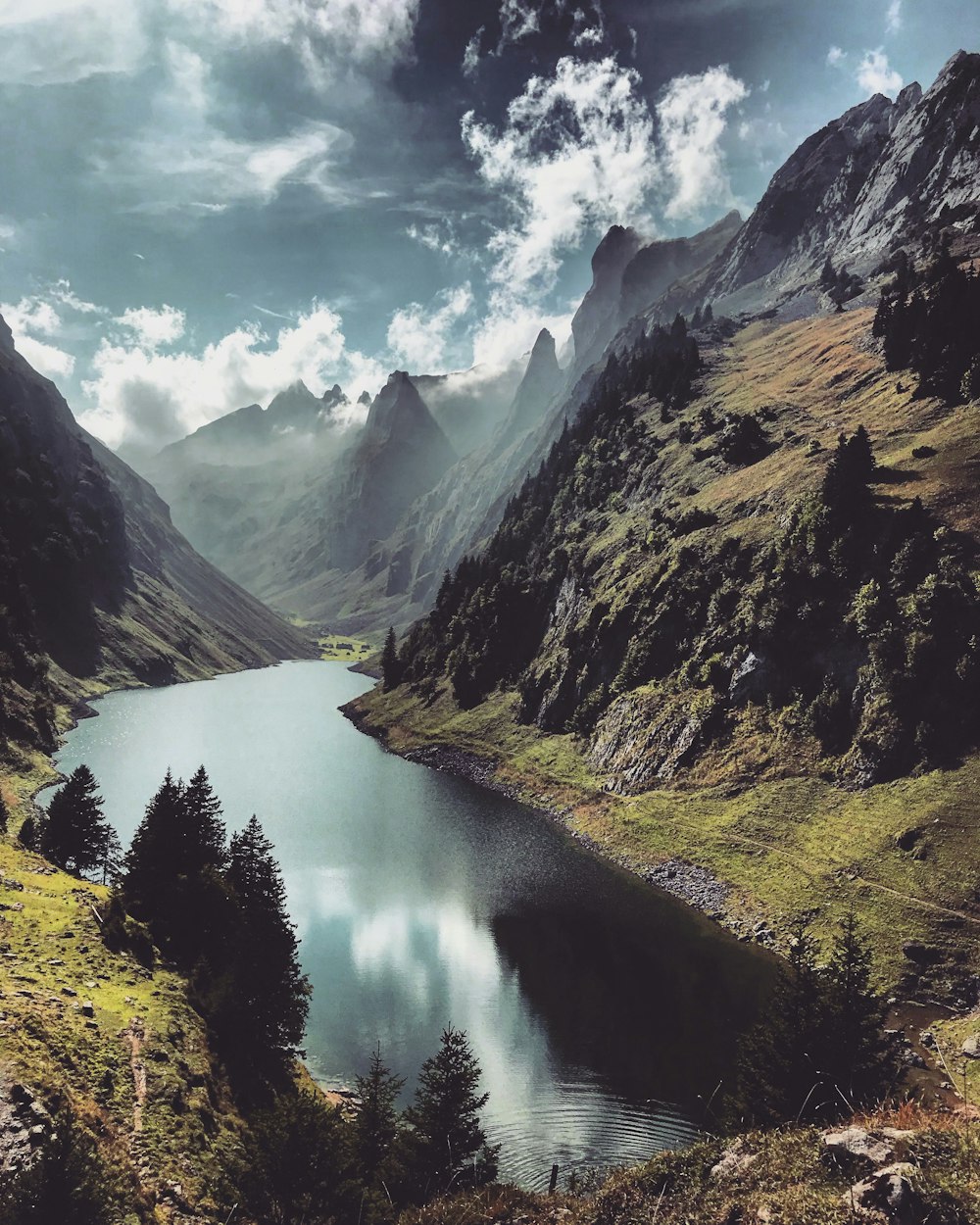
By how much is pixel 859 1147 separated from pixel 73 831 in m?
65.9

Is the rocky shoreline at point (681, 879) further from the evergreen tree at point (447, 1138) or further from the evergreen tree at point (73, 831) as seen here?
the evergreen tree at point (73, 831)

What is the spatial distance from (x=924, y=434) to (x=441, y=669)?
349 ft

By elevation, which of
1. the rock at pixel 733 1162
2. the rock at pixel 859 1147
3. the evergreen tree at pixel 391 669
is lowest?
the rock at pixel 733 1162

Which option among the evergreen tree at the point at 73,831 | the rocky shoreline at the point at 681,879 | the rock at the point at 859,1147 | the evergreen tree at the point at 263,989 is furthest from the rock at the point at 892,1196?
the evergreen tree at the point at 73,831

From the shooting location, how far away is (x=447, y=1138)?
2539cm

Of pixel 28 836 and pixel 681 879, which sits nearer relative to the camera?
pixel 28 836

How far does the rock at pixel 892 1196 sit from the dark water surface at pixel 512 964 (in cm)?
2503

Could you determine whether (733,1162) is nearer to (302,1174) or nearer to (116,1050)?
(302,1174)

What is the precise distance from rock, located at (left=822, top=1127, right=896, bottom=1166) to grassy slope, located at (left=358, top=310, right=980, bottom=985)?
143ft

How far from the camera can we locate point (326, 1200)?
19.8 m

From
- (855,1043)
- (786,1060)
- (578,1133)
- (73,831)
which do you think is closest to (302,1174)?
(578,1133)

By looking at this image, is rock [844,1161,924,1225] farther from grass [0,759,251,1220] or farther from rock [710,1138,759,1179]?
grass [0,759,251,1220]

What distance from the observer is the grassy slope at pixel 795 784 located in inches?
2116

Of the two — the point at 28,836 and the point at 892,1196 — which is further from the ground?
the point at 28,836
